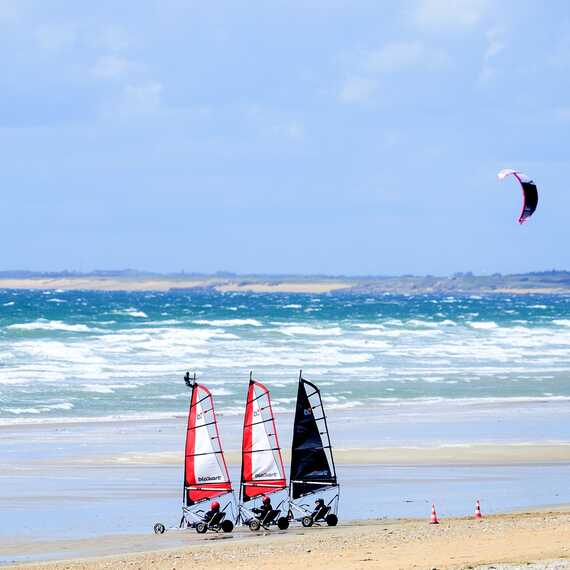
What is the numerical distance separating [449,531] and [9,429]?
16020 millimetres

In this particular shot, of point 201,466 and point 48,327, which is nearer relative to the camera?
point 201,466

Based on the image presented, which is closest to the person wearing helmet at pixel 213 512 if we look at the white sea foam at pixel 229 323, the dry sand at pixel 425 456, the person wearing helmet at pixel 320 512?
the person wearing helmet at pixel 320 512

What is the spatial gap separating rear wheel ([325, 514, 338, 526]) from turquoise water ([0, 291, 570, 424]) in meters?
15.5

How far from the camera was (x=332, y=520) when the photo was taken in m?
18.4

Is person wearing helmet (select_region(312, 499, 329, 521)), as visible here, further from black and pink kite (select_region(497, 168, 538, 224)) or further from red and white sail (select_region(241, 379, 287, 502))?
black and pink kite (select_region(497, 168, 538, 224))

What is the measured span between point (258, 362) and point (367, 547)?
35.2 m

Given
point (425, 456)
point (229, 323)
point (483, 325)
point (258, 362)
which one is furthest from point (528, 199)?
point (483, 325)

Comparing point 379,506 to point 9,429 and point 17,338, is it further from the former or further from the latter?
point 17,338

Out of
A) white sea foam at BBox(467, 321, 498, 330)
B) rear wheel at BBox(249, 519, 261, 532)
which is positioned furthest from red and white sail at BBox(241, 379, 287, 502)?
white sea foam at BBox(467, 321, 498, 330)

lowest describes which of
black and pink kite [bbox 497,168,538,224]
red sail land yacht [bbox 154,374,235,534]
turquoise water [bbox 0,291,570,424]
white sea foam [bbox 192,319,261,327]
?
turquoise water [bbox 0,291,570,424]

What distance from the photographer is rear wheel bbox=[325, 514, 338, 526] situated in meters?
18.4

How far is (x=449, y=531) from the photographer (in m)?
16.9

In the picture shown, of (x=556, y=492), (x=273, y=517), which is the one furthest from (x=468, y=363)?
(x=273, y=517)

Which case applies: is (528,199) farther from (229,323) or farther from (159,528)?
(229,323)
